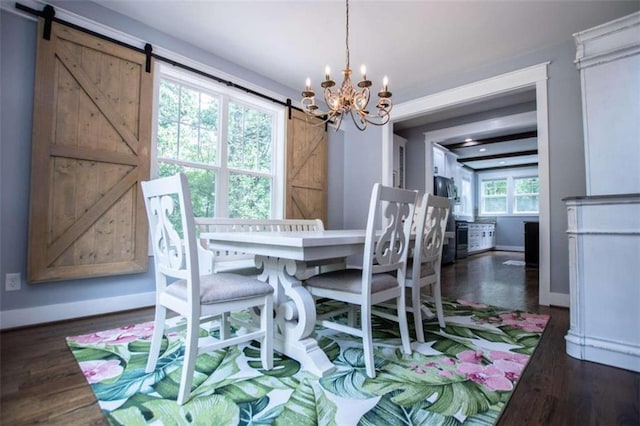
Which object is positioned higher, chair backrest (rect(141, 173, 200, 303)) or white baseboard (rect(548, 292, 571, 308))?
chair backrest (rect(141, 173, 200, 303))

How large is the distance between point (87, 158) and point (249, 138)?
175cm

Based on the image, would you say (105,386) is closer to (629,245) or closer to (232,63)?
(629,245)

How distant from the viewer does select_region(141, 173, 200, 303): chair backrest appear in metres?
1.28

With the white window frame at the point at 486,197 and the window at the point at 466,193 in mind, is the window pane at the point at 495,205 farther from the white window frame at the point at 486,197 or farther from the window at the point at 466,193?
the window at the point at 466,193

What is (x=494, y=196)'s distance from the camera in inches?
373

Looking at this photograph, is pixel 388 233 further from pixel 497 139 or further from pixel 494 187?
pixel 494 187

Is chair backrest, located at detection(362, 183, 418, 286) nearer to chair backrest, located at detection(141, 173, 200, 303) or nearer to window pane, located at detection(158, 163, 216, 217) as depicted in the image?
chair backrest, located at detection(141, 173, 200, 303)

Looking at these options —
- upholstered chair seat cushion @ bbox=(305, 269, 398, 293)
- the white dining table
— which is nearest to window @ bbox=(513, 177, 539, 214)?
upholstered chair seat cushion @ bbox=(305, 269, 398, 293)

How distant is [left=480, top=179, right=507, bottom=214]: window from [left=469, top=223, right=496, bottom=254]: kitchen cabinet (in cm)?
58

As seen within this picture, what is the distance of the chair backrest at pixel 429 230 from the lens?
75.7 inches

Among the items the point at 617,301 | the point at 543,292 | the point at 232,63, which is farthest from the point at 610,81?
the point at 232,63

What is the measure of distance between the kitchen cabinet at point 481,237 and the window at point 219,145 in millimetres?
5610

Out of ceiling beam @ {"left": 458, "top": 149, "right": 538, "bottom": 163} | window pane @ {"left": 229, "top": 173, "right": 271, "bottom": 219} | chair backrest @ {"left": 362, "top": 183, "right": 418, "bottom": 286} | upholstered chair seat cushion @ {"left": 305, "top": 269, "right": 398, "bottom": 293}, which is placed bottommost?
upholstered chair seat cushion @ {"left": 305, "top": 269, "right": 398, "bottom": 293}

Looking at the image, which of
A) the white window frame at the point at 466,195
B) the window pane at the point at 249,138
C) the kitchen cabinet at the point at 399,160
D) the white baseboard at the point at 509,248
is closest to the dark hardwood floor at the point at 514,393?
the window pane at the point at 249,138
